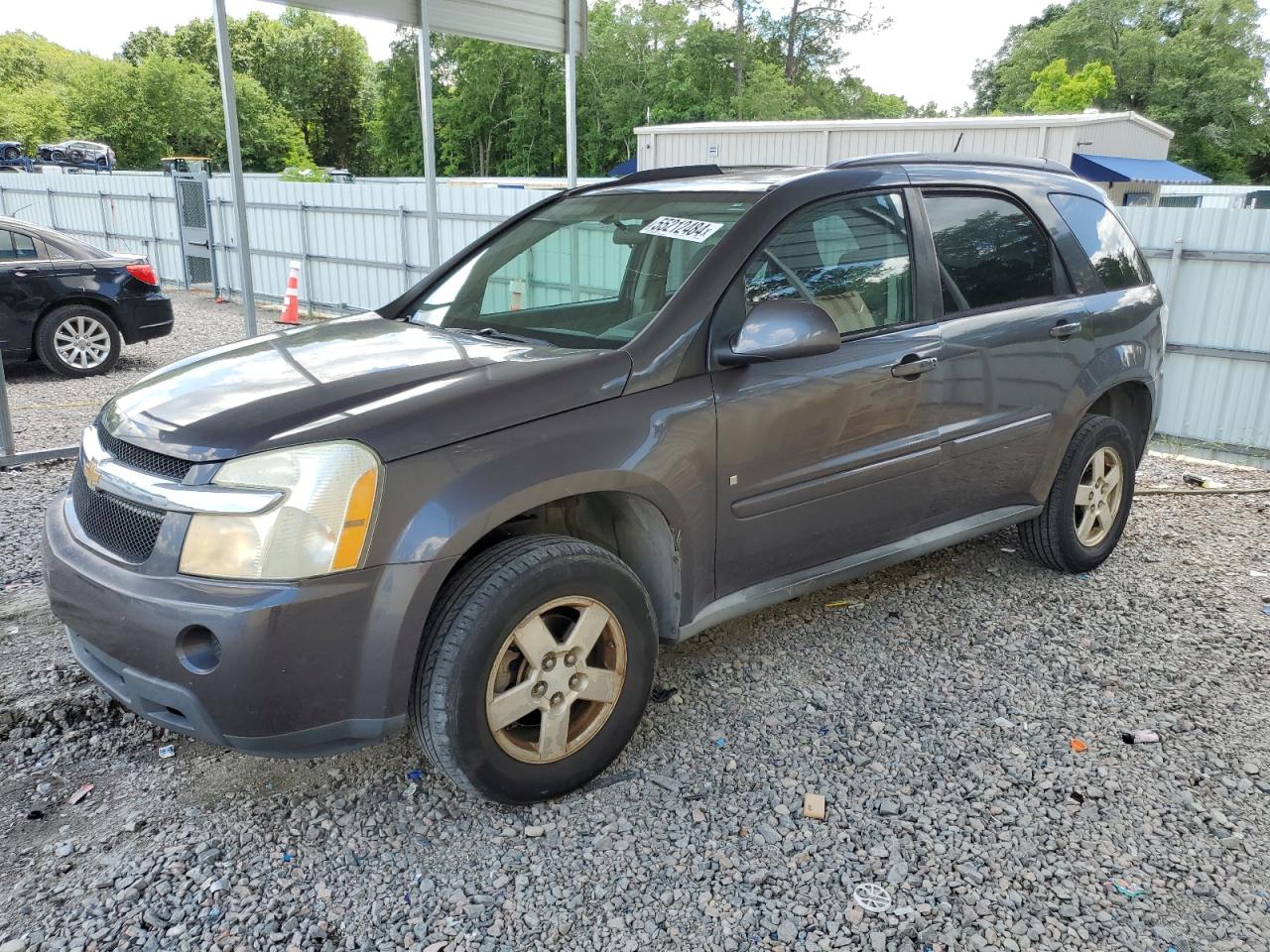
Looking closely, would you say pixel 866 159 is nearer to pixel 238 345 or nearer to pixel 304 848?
pixel 238 345

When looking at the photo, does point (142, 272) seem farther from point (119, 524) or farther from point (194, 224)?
point (119, 524)

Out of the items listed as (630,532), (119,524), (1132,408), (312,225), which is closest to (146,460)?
(119,524)

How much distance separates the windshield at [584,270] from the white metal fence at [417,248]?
0.17ft

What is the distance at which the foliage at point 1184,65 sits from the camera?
51.2 m

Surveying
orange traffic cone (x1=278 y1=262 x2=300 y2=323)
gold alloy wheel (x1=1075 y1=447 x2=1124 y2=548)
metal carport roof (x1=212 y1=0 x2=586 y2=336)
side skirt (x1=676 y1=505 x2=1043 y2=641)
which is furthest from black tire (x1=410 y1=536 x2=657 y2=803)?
orange traffic cone (x1=278 y1=262 x2=300 y2=323)

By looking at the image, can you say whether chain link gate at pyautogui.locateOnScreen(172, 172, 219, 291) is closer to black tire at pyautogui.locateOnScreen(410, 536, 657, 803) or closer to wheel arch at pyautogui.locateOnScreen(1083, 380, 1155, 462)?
wheel arch at pyautogui.locateOnScreen(1083, 380, 1155, 462)

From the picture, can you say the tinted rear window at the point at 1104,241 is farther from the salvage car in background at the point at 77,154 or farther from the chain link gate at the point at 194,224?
the salvage car in background at the point at 77,154

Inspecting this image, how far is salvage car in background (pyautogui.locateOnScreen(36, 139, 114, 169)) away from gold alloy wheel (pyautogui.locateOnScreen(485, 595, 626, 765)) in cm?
4179

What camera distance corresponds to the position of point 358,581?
7.95ft

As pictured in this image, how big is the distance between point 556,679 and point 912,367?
1.75 metres

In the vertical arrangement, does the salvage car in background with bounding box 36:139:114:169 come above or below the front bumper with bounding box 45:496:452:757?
above

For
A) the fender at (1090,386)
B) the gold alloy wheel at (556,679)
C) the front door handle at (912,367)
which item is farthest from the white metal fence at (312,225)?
the gold alloy wheel at (556,679)

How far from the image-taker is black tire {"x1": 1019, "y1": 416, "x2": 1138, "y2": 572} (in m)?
4.41

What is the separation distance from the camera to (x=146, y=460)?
2648mm
